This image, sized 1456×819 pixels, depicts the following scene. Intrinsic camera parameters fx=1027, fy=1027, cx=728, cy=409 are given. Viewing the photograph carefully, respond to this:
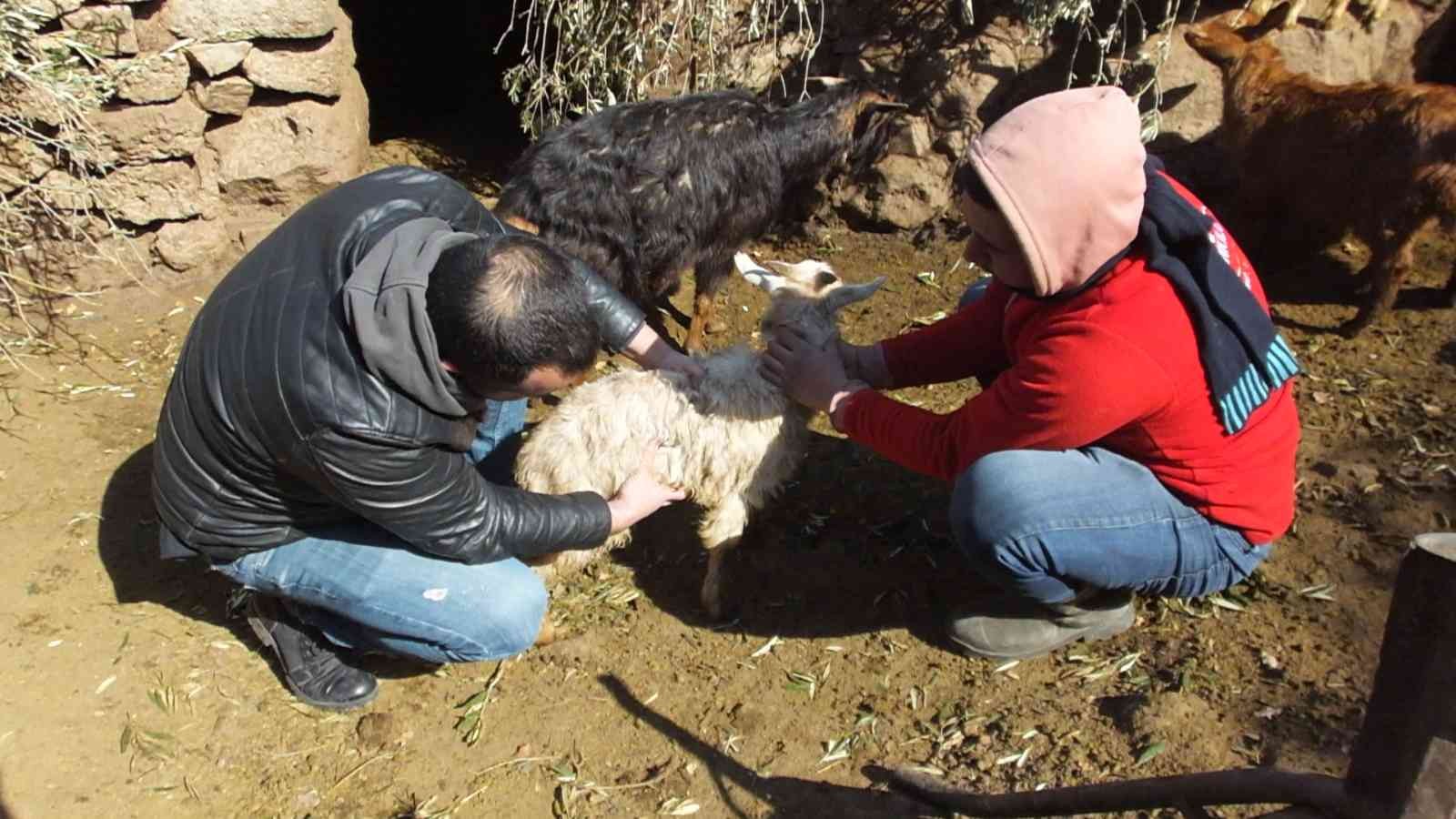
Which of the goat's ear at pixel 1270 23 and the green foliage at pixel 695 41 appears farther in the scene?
the green foliage at pixel 695 41

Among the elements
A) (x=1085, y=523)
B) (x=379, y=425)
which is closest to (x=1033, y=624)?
(x=1085, y=523)

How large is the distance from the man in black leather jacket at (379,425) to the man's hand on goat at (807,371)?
1.04 ft

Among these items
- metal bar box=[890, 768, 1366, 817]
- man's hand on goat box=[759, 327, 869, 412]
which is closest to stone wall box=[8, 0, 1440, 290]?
man's hand on goat box=[759, 327, 869, 412]

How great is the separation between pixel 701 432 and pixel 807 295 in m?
0.67

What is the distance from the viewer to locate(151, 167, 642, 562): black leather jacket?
2.80m

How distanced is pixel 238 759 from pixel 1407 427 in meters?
4.76

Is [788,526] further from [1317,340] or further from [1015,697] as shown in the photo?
[1317,340]

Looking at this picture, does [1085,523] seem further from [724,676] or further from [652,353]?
[652,353]

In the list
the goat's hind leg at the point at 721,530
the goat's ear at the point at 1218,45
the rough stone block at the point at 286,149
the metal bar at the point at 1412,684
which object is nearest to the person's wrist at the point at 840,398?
the goat's hind leg at the point at 721,530

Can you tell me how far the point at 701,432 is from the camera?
354 centimetres

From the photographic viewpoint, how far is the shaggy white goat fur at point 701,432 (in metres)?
3.54

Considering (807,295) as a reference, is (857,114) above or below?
above

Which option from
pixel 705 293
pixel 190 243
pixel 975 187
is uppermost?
pixel 975 187

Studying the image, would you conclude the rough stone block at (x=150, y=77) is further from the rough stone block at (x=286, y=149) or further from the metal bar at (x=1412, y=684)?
the metal bar at (x=1412, y=684)
